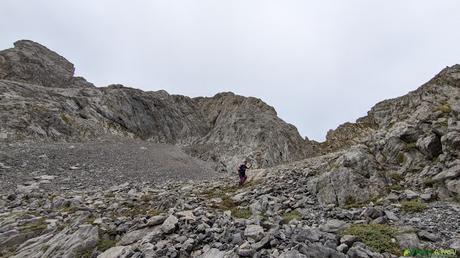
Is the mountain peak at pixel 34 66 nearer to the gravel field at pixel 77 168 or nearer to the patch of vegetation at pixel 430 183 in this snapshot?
the gravel field at pixel 77 168

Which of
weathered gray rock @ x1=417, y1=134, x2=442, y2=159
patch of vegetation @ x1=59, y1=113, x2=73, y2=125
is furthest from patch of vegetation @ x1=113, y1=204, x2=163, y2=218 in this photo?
patch of vegetation @ x1=59, y1=113, x2=73, y2=125

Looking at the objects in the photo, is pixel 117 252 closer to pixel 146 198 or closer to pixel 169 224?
pixel 169 224

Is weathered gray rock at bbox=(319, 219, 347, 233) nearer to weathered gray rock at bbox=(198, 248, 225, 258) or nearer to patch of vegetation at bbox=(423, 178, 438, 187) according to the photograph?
weathered gray rock at bbox=(198, 248, 225, 258)

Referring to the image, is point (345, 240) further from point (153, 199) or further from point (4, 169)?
point (4, 169)

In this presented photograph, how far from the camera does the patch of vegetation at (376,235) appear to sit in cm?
1135

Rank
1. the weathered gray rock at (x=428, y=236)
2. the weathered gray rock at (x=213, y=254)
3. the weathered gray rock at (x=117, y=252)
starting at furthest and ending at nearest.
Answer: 1. the weathered gray rock at (x=117, y=252)
2. the weathered gray rock at (x=213, y=254)
3. the weathered gray rock at (x=428, y=236)

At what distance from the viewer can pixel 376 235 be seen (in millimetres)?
11961

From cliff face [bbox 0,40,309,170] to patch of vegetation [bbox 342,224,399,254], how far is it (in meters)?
59.3

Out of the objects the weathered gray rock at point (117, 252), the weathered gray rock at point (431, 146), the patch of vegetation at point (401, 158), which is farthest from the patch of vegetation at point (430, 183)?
the weathered gray rock at point (117, 252)

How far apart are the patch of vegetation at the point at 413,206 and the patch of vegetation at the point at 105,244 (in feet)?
41.6

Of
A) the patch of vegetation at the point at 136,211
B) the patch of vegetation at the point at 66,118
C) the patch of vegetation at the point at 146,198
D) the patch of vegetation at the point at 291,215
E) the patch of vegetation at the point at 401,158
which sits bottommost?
the patch of vegetation at the point at 291,215

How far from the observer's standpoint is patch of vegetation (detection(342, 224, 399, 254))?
11352 millimetres

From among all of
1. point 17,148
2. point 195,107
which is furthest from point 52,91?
point 195,107

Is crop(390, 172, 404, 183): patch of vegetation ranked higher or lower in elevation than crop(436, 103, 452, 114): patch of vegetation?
lower
